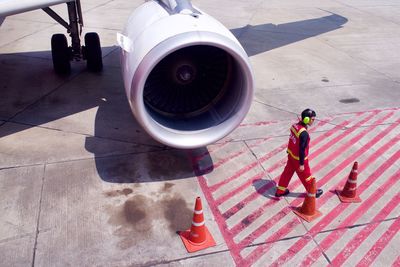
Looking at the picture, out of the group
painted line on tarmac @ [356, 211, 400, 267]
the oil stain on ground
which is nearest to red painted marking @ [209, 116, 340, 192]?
the oil stain on ground

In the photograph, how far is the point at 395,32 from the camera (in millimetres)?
16312

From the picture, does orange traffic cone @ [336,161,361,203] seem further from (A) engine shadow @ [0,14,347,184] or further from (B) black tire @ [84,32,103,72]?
(B) black tire @ [84,32,103,72]

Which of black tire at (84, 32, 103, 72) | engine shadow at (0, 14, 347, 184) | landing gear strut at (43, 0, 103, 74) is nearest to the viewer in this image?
engine shadow at (0, 14, 347, 184)

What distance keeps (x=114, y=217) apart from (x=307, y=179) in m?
2.89

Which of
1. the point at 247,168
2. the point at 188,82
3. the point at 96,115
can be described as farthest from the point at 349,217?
the point at 96,115

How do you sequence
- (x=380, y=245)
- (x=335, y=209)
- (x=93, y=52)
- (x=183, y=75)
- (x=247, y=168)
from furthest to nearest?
1. (x=93, y=52)
2. (x=247, y=168)
3. (x=183, y=75)
4. (x=335, y=209)
5. (x=380, y=245)

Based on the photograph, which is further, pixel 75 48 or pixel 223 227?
pixel 75 48

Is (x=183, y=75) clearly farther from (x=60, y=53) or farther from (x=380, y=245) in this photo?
(x=60, y=53)

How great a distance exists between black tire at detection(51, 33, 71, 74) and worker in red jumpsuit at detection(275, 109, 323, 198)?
21.7 feet

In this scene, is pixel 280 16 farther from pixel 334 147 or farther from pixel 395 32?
pixel 334 147

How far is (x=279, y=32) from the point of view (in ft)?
50.9

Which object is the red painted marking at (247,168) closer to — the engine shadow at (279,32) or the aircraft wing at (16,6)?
the aircraft wing at (16,6)

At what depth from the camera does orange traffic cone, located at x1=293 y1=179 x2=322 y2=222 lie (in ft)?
19.5

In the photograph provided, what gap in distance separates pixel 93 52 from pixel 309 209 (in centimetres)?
715
